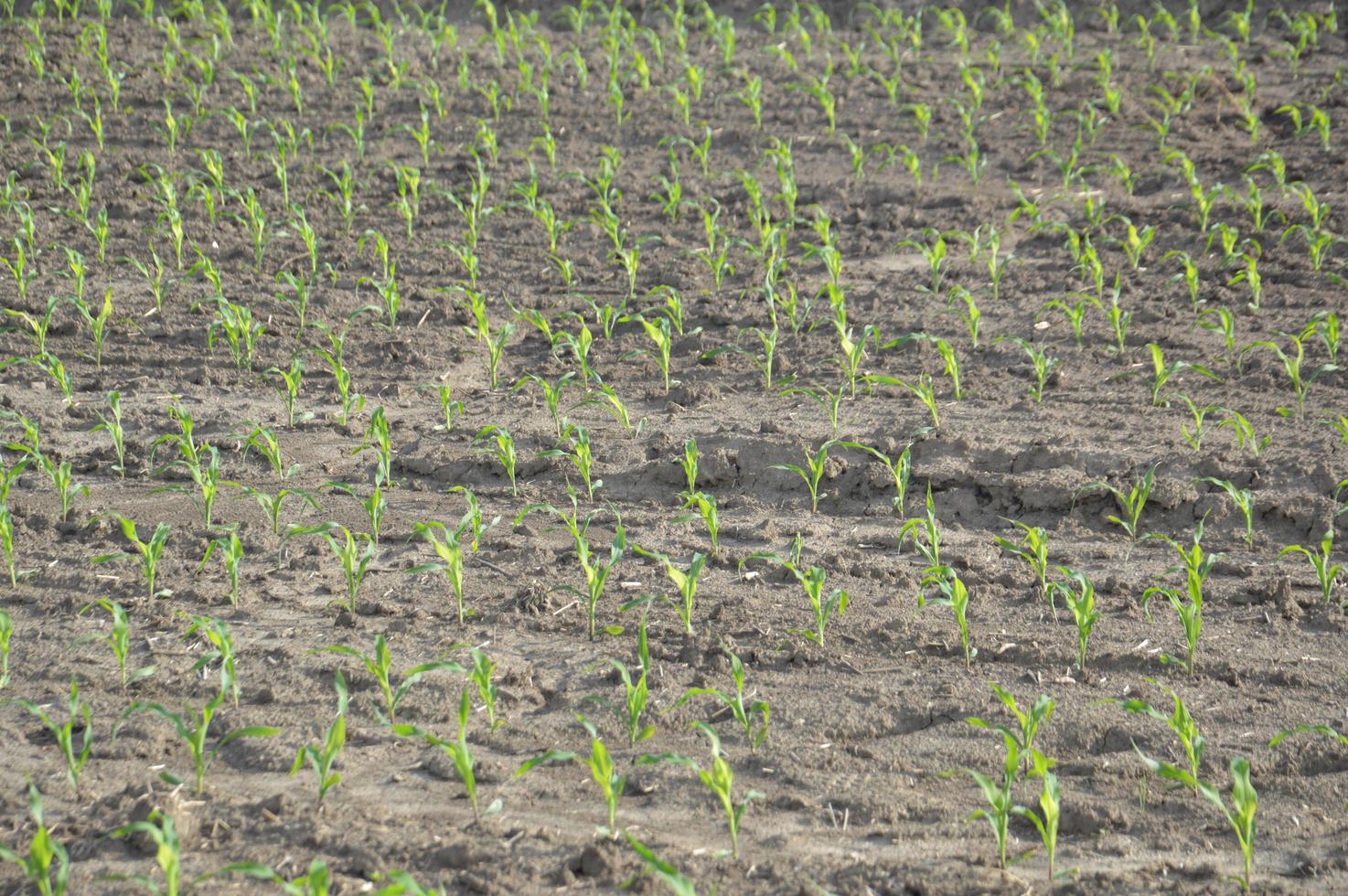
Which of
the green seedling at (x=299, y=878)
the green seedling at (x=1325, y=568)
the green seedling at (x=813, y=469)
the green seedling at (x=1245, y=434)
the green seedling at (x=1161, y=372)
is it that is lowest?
the green seedling at (x=299, y=878)

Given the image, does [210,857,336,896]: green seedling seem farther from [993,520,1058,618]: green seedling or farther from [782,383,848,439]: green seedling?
[782,383,848,439]: green seedling

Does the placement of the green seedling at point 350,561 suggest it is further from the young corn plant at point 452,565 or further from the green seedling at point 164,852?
the green seedling at point 164,852

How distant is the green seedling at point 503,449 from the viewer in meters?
5.29

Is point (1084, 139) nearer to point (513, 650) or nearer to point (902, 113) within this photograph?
point (902, 113)

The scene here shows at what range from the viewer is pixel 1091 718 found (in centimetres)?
389

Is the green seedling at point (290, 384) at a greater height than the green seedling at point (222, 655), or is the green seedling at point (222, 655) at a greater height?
the green seedling at point (290, 384)

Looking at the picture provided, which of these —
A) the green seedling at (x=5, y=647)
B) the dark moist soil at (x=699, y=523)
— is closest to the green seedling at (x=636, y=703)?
the dark moist soil at (x=699, y=523)

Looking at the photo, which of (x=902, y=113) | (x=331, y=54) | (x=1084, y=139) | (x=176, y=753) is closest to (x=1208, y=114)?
(x=1084, y=139)

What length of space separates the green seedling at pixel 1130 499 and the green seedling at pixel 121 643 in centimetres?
330

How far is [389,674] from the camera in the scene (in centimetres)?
411

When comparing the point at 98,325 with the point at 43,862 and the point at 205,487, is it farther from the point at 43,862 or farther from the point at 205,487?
the point at 43,862

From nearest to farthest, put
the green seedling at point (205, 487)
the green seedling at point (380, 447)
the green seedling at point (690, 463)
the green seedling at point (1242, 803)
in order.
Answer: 1. the green seedling at point (1242, 803)
2. the green seedling at point (205, 487)
3. the green seedling at point (690, 463)
4. the green seedling at point (380, 447)

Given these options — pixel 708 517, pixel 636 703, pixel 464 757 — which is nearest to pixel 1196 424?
pixel 708 517

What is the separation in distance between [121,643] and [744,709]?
1.79m
